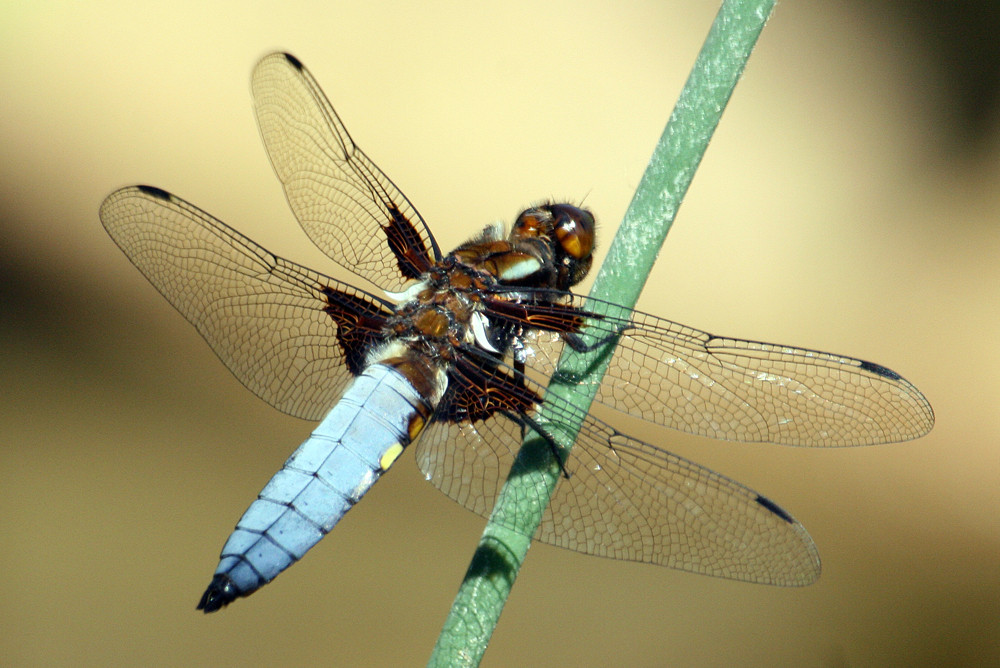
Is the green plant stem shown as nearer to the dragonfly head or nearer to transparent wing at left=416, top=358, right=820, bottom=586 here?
transparent wing at left=416, top=358, right=820, bottom=586

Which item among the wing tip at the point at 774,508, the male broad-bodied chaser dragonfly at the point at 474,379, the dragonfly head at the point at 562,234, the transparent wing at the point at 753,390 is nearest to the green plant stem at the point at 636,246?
the male broad-bodied chaser dragonfly at the point at 474,379

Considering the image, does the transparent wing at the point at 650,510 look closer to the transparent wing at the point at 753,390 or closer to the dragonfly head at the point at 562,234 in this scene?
Result: the transparent wing at the point at 753,390

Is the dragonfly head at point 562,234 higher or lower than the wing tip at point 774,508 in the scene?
higher

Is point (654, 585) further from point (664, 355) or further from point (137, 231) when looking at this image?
point (137, 231)

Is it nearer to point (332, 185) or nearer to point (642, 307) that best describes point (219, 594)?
point (332, 185)

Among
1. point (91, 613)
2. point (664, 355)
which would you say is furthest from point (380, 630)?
point (664, 355)
